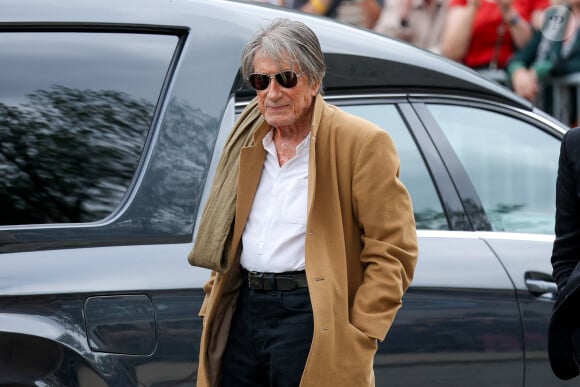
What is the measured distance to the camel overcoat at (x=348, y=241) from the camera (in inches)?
115

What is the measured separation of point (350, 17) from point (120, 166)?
5042mm

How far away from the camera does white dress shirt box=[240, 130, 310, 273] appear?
3.00 metres

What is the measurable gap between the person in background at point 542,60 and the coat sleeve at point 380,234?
4548mm

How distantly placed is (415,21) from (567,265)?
Result: 5357 millimetres

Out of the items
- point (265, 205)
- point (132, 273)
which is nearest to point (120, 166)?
point (132, 273)

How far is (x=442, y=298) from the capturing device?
3.71 meters

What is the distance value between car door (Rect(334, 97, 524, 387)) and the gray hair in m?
0.84

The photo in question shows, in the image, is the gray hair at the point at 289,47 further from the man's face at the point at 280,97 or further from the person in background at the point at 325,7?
the person in background at the point at 325,7

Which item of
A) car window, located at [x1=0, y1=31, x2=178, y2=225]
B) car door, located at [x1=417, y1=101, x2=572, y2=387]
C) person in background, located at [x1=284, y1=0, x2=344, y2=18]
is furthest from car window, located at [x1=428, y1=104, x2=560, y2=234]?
person in background, located at [x1=284, y1=0, x2=344, y2=18]

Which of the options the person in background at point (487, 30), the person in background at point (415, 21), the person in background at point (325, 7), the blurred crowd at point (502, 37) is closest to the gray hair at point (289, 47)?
the blurred crowd at point (502, 37)

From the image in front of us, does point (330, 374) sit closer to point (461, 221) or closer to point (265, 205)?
point (265, 205)

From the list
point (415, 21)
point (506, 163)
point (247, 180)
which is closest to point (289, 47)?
point (247, 180)

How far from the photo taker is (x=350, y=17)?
8.27m

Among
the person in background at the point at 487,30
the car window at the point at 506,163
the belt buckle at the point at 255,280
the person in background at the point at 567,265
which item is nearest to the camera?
the person in background at the point at 567,265
